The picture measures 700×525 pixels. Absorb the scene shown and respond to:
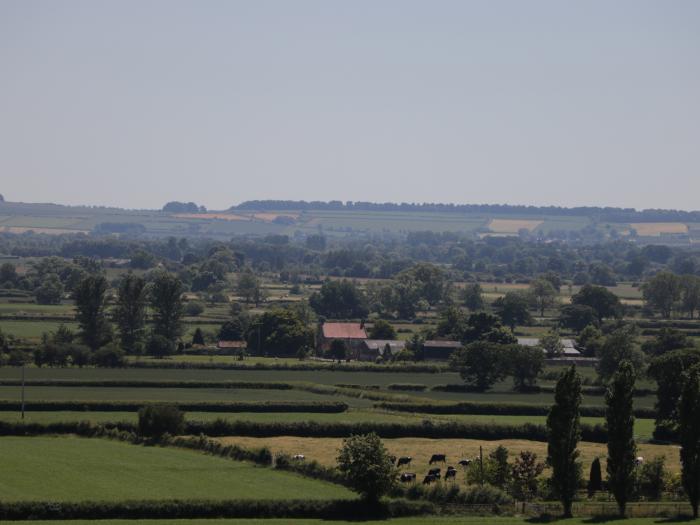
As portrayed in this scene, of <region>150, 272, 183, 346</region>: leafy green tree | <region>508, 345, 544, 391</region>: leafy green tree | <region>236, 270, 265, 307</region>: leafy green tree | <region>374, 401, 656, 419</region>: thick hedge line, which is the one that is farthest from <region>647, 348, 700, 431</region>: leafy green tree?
<region>236, 270, 265, 307</region>: leafy green tree

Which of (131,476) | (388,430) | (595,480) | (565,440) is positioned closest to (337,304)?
(388,430)

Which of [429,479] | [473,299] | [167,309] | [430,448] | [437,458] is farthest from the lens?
[473,299]

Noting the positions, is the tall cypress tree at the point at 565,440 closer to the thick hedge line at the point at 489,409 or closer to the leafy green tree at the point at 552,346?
the thick hedge line at the point at 489,409

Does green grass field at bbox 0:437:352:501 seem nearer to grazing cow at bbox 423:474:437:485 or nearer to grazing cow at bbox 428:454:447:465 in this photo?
grazing cow at bbox 423:474:437:485

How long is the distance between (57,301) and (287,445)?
251 ft

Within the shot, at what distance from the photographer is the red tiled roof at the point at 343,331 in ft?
339

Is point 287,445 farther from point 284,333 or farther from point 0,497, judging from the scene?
point 284,333

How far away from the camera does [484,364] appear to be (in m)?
75.6

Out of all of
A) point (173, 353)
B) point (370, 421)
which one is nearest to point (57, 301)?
point (173, 353)

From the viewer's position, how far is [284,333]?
94.6m

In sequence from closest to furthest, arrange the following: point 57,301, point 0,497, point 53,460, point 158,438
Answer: point 0,497 → point 53,460 → point 158,438 → point 57,301

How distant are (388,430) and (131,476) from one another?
1531 centimetres

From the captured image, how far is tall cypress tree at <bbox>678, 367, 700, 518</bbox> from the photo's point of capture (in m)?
42.6

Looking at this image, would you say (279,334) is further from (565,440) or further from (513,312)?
(565,440)
